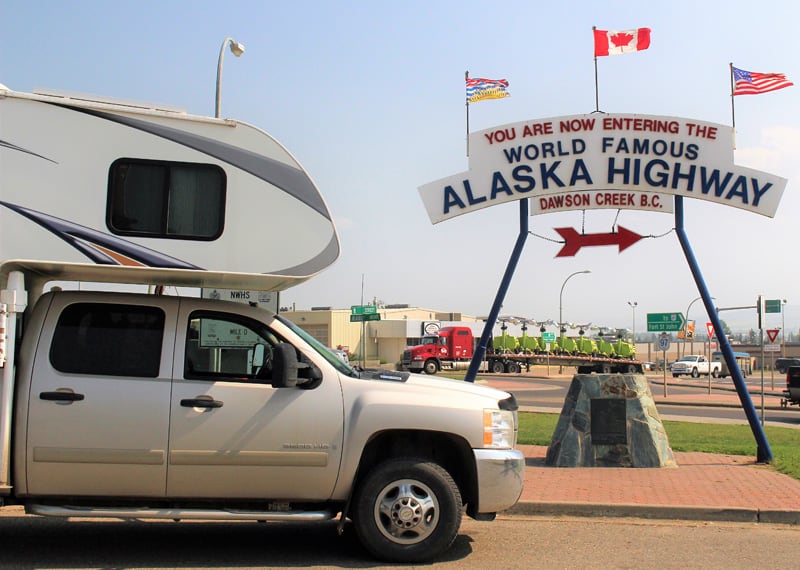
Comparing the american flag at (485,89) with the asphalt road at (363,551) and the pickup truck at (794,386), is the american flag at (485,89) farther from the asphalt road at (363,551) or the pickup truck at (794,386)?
the pickup truck at (794,386)

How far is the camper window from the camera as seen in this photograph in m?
6.26

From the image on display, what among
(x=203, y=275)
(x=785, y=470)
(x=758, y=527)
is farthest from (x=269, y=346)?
(x=785, y=470)

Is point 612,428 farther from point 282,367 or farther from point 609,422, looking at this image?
point 282,367

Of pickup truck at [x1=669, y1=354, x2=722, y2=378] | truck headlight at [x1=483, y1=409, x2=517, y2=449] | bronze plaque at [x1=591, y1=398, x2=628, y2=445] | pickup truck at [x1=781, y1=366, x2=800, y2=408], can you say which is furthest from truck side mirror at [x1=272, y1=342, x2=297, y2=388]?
pickup truck at [x1=669, y1=354, x2=722, y2=378]

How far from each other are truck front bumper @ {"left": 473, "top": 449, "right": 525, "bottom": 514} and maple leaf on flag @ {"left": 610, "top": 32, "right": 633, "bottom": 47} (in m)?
10.8

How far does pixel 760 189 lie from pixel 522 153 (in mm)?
3544

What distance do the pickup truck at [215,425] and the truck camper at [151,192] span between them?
0.23 m

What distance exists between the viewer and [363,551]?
6.73 meters

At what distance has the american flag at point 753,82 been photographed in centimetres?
1436

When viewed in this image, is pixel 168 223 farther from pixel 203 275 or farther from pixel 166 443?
pixel 166 443

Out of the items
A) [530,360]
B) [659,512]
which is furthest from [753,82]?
[530,360]

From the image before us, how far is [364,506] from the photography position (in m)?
6.22

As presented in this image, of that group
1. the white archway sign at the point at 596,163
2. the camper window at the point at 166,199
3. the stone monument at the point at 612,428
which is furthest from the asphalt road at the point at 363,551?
the white archway sign at the point at 596,163

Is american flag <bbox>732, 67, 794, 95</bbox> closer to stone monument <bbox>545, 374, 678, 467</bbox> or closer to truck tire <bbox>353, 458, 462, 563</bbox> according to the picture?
stone monument <bbox>545, 374, 678, 467</bbox>
